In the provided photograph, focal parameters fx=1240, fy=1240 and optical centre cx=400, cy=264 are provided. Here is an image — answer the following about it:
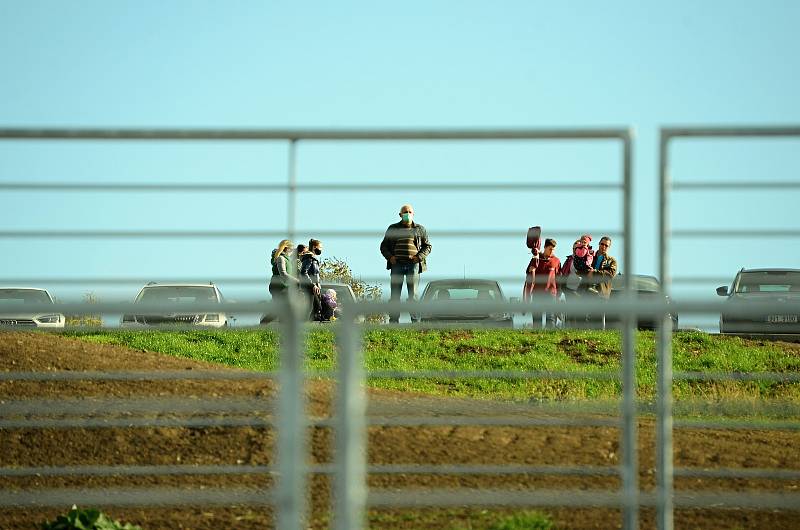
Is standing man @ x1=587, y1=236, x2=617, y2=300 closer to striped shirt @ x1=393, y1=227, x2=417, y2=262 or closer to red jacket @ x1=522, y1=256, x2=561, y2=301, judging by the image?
red jacket @ x1=522, y1=256, x2=561, y2=301

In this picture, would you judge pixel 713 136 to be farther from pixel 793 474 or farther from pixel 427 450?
pixel 427 450

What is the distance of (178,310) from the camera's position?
3.44 metres

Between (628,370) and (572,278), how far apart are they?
21.8 inches

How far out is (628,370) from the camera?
5004 millimetres

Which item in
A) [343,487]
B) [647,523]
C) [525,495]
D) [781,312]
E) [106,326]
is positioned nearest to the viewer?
[343,487]

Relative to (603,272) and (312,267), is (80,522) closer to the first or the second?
(603,272)

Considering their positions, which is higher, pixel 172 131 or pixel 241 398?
pixel 172 131

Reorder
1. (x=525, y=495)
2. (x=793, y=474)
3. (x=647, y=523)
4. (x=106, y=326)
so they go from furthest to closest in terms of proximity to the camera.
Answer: (x=647, y=523) < (x=106, y=326) < (x=793, y=474) < (x=525, y=495)

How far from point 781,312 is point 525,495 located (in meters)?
1.14

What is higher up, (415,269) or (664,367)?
(415,269)

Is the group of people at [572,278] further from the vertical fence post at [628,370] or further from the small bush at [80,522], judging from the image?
the small bush at [80,522]

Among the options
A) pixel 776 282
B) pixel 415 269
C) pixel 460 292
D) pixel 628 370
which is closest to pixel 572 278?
pixel 628 370

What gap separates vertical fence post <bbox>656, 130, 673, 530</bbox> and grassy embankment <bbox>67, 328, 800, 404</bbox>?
830cm

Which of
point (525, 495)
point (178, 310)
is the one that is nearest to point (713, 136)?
point (525, 495)
